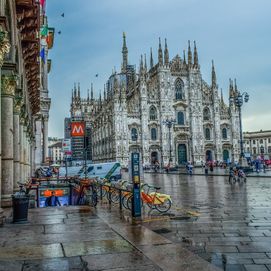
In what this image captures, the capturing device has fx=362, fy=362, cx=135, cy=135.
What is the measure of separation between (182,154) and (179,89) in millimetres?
13660

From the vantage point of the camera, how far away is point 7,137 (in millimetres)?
11078

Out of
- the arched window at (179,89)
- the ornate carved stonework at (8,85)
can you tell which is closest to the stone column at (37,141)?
the ornate carved stonework at (8,85)

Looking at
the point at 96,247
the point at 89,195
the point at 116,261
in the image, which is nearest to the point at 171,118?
the point at 89,195

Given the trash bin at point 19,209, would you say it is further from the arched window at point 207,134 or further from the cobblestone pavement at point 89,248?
the arched window at point 207,134

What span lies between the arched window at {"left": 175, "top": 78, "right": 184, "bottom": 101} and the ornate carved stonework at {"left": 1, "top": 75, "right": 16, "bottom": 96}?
65281 mm

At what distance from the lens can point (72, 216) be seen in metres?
10.7

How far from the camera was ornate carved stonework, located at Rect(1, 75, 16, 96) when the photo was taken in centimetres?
1145

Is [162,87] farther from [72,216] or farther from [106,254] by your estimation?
[106,254]

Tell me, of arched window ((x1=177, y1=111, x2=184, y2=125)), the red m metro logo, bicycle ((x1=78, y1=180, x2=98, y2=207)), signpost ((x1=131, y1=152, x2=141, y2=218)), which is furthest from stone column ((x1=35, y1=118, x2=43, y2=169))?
arched window ((x1=177, y1=111, x2=184, y2=125))

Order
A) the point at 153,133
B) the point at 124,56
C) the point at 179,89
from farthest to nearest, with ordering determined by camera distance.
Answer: the point at 124,56
the point at 179,89
the point at 153,133

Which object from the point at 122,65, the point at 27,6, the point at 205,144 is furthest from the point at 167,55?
the point at 27,6

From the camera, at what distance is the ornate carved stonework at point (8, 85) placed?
37.6 feet

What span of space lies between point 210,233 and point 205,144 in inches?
2726

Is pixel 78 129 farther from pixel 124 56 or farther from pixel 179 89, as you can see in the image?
pixel 124 56
